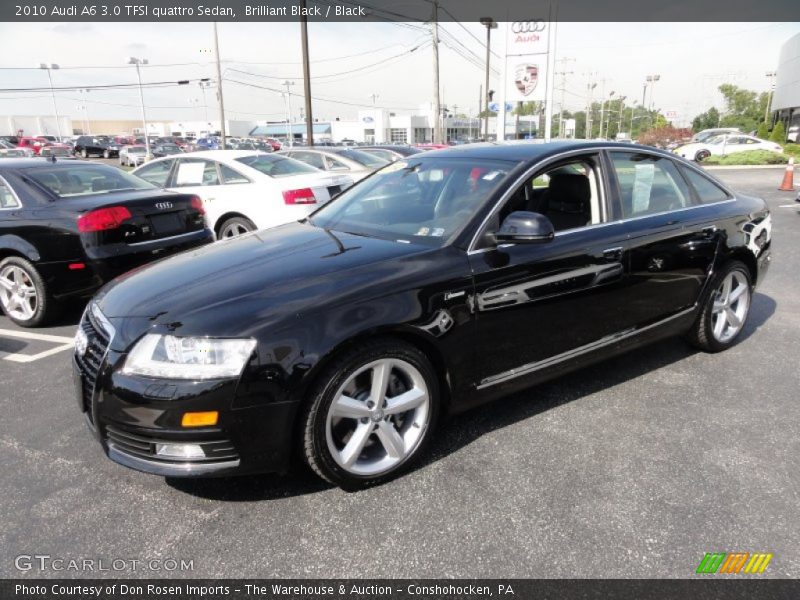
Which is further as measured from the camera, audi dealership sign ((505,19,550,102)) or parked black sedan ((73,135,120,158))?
parked black sedan ((73,135,120,158))

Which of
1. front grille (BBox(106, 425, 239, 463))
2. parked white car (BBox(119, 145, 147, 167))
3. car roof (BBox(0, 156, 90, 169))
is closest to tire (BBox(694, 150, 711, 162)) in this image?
car roof (BBox(0, 156, 90, 169))

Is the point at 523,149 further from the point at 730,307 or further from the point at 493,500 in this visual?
the point at 730,307

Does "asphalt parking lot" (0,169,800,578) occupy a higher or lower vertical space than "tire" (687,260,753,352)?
lower

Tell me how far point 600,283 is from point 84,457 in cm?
306

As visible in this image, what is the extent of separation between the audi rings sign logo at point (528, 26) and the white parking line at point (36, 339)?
18.2 meters

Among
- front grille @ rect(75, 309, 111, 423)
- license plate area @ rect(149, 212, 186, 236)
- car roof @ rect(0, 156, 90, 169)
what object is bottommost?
front grille @ rect(75, 309, 111, 423)

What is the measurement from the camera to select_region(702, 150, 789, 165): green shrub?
86.9 feet

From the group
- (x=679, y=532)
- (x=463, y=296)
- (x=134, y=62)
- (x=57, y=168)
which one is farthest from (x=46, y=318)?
(x=134, y=62)

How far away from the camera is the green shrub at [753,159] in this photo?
26.5 metres

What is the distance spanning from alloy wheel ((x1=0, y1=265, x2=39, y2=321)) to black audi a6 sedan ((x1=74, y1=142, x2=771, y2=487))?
2.93 metres

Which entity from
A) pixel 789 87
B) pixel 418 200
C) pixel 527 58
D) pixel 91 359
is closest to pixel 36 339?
pixel 91 359

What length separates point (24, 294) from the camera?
17.1 ft

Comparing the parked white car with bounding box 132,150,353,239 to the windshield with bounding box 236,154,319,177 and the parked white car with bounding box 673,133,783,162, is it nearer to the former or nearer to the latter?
the windshield with bounding box 236,154,319,177

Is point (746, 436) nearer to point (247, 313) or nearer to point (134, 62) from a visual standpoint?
point (247, 313)
